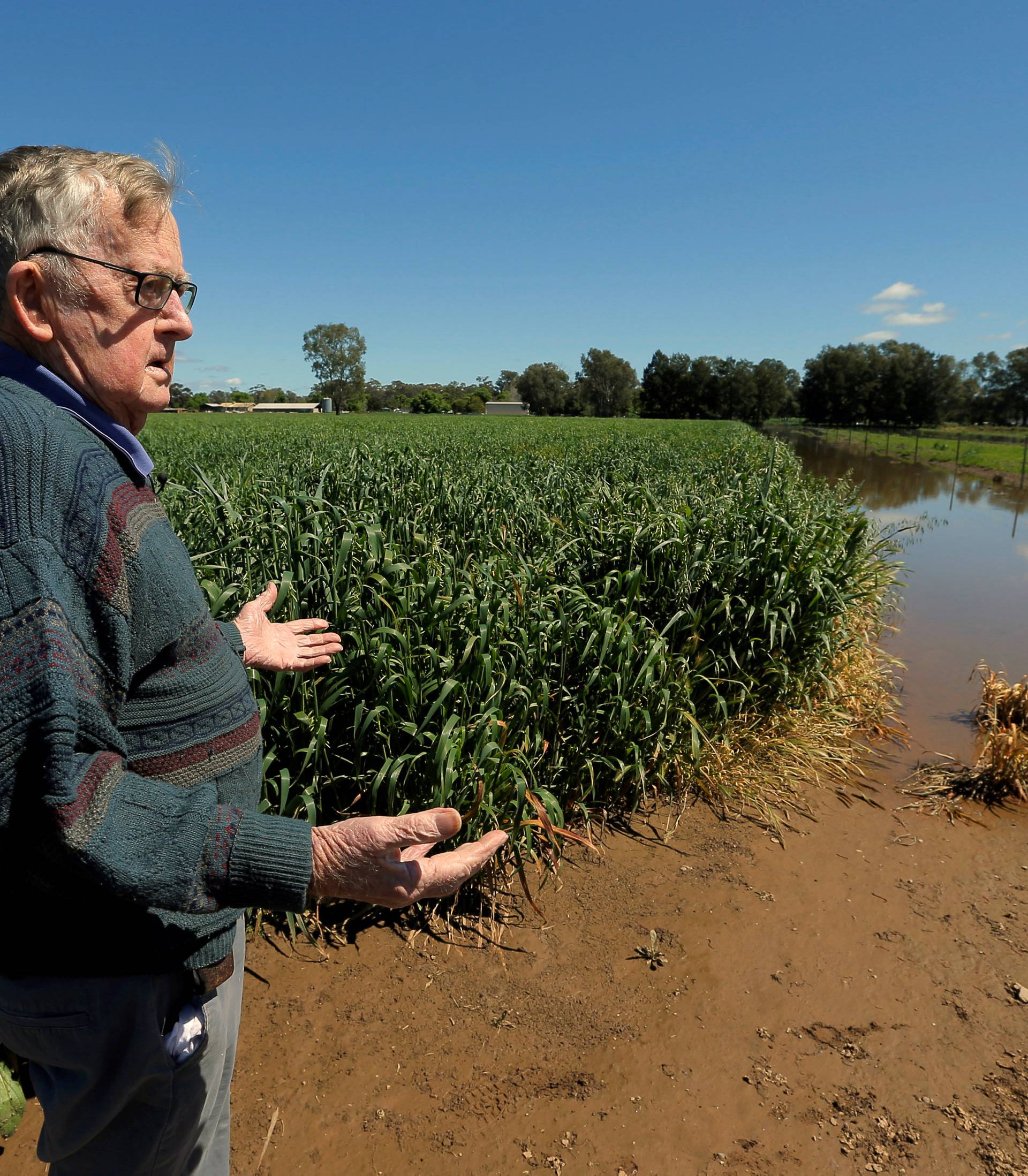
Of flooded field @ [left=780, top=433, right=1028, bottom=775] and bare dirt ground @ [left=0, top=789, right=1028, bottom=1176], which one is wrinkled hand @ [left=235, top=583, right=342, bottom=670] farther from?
flooded field @ [left=780, top=433, right=1028, bottom=775]

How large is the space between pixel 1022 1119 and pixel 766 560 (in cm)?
335

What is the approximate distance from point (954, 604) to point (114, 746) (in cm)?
1125

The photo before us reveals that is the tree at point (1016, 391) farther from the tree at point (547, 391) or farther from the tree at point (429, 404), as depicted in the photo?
the tree at point (429, 404)

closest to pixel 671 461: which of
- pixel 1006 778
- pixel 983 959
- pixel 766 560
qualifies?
pixel 766 560

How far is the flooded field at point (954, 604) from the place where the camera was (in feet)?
20.8

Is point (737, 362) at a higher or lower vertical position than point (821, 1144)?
higher

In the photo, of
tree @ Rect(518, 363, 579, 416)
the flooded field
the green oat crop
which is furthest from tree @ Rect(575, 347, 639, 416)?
the green oat crop

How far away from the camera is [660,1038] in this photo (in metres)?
2.72

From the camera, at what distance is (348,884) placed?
1.15 meters

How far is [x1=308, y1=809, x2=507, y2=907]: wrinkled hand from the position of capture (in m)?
Result: 1.11

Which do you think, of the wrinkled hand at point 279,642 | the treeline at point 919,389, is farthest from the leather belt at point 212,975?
the treeline at point 919,389

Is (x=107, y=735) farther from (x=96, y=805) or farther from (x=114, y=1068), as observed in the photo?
(x=114, y=1068)

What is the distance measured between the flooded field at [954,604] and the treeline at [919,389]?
58.2 m

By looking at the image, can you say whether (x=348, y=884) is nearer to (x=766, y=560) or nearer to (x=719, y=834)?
(x=719, y=834)
